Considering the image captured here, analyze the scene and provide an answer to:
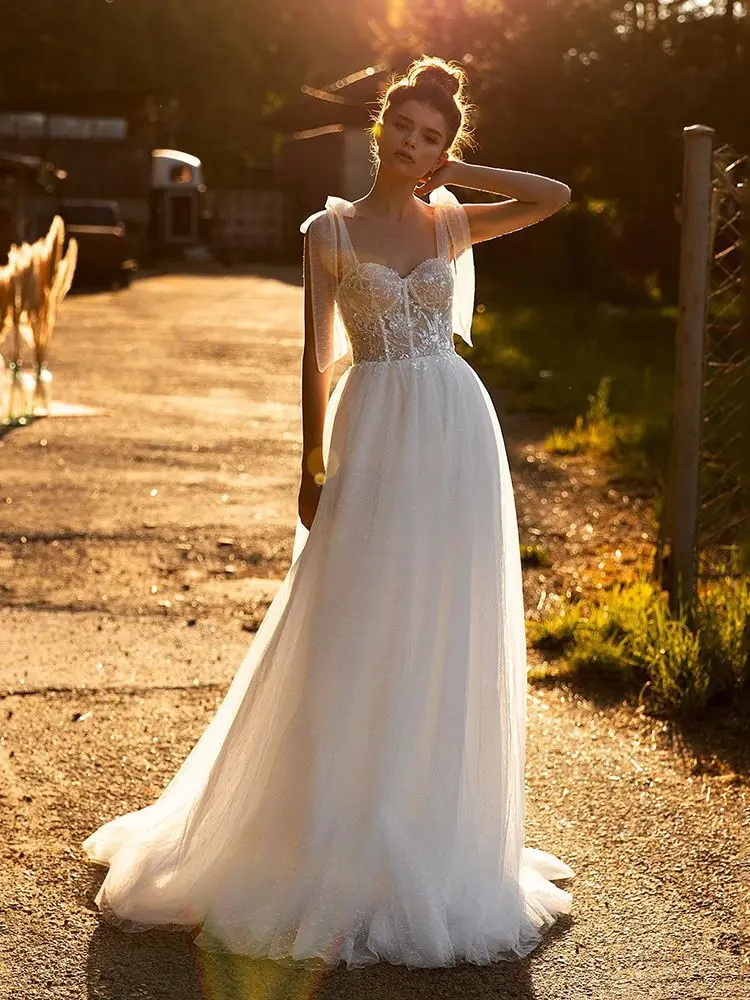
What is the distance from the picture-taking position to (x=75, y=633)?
6930 mm

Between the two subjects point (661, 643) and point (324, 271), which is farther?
point (661, 643)

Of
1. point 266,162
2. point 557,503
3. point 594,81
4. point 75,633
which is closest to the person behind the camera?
point 75,633

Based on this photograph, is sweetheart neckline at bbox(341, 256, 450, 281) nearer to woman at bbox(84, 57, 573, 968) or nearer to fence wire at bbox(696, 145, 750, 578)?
woman at bbox(84, 57, 573, 968)

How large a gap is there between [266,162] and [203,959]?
205 feet

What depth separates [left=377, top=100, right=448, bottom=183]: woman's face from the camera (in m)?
3.88

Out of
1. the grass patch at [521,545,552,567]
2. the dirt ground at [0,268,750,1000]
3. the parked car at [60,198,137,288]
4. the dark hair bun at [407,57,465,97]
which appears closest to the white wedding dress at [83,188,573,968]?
the dirt ground at [0,268,750,1000]

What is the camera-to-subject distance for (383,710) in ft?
12.8

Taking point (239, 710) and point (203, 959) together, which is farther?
point (239, 710)

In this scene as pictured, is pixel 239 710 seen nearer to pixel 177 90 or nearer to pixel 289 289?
pixel 289 289

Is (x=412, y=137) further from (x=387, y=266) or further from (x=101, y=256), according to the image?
(x=101, y=256)

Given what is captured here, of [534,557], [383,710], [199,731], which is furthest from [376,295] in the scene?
[534,557]

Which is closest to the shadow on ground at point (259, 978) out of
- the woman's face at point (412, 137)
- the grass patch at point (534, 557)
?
the woman's face at point (412, 137)

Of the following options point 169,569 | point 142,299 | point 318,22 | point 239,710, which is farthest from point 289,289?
point 318,22

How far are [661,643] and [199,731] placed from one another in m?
1.97
